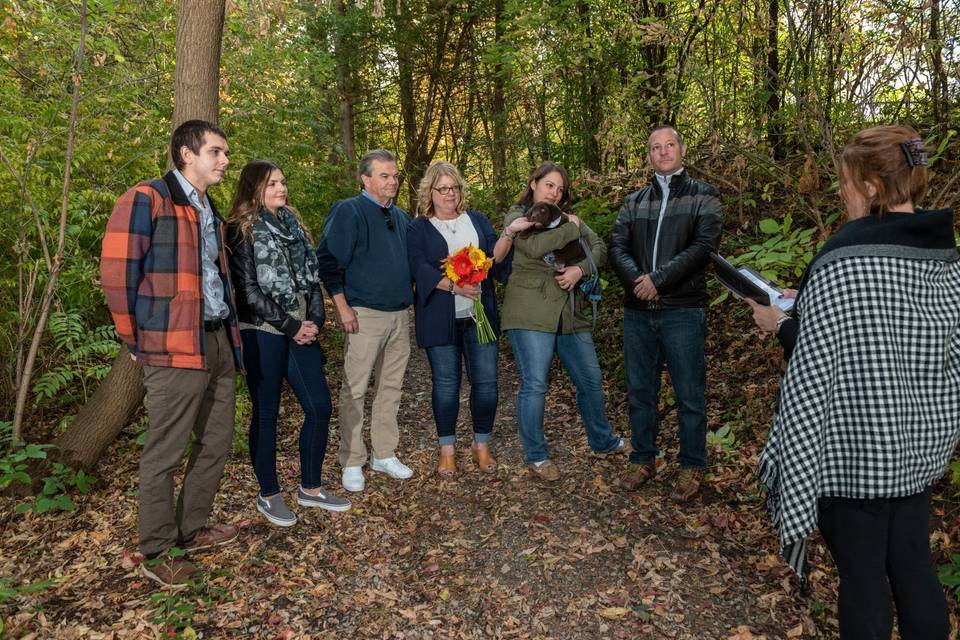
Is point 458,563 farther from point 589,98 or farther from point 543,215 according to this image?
point 589,98

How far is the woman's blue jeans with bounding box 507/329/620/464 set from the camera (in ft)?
14.7

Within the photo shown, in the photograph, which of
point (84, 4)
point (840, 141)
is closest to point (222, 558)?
point (84, 4)

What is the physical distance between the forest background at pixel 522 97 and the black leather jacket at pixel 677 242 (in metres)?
0.35

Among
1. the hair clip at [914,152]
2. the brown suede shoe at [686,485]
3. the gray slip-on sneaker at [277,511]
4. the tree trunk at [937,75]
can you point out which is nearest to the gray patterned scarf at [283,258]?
the gray slip-on sneaker at [277,511]

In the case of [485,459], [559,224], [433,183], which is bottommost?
[485,459]

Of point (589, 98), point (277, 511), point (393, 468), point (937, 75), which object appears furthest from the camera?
point (589, 98)

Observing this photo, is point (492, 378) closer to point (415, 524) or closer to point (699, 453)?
point (415, 524)

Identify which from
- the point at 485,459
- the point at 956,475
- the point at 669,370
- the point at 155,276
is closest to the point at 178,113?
the point at 155,276

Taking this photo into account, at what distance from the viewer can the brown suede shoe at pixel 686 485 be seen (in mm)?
4258

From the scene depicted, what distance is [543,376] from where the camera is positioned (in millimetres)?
4527

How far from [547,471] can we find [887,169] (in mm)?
3127

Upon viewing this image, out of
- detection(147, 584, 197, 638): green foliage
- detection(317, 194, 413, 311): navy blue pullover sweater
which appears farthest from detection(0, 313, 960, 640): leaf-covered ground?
detection(317, 194, 413, 311): navy blue pullover sweater

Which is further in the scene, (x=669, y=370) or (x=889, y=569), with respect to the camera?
(x=669, y=370)

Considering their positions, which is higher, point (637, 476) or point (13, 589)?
point (637, 476)
